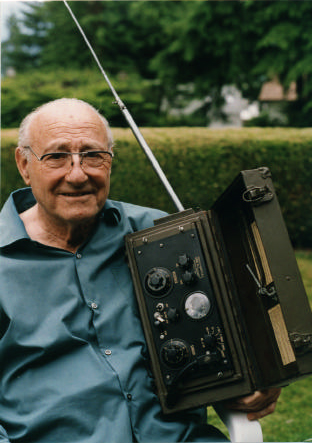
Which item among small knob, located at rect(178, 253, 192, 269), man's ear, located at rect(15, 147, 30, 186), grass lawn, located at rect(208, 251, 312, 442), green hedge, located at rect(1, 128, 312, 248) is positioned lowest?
grass lawn, located at rect(208, 251, 312, 442)

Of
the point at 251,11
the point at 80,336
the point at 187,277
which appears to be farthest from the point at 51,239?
the point at 251,11

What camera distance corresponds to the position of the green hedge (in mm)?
5062

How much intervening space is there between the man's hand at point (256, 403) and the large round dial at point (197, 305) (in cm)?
29

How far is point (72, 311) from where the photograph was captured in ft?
5.53

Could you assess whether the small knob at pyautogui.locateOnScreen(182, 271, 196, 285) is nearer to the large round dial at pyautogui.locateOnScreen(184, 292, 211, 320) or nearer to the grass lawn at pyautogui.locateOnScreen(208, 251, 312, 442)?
the large round dial at pyautogui.locateOnScreen(184, 292, 211, 320)

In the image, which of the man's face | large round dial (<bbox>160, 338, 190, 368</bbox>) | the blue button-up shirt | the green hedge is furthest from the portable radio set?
the green hedge

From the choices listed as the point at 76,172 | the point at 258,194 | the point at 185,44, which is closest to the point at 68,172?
the point at 76,172

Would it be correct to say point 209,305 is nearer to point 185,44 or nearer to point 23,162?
point 23,162

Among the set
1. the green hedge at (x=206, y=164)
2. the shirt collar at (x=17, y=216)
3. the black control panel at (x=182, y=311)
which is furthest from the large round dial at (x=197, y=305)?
the green hedge at (x=206, y=164)

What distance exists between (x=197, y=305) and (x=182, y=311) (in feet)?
0.18

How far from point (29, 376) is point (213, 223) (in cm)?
82

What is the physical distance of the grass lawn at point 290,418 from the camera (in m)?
2.72

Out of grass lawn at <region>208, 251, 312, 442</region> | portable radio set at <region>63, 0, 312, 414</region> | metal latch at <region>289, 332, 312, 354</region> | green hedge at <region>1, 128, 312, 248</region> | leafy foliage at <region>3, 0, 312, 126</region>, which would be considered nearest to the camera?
metal latch at <region>289, 332, 312, 354</region>

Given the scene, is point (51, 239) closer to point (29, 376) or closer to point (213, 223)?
point (29, 376)
